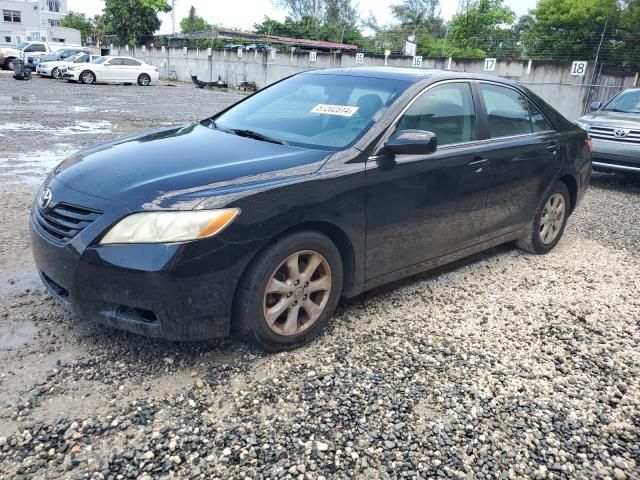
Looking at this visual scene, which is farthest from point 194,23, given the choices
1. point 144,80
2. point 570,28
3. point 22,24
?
point 570,28

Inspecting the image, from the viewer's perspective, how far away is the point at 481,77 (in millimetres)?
4434

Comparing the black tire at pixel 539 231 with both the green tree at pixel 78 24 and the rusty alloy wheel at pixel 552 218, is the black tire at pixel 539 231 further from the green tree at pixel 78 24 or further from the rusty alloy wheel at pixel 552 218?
the green tree at pixel 78 24

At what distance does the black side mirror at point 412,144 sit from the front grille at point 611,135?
651cm

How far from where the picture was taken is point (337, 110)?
3.74 m

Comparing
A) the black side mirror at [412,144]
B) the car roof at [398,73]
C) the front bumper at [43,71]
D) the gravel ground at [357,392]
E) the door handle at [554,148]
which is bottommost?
the front bumper at [43,71]

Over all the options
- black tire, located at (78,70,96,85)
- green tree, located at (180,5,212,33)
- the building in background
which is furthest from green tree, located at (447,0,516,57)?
green tree, located at (180,5,212,33)

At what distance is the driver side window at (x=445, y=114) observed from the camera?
12.2 feet

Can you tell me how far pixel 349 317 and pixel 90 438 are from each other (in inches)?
72.0

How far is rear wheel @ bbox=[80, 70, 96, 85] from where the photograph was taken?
26156 millimetres

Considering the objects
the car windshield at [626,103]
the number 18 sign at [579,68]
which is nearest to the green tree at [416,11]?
the number 18 sign at [579,68]

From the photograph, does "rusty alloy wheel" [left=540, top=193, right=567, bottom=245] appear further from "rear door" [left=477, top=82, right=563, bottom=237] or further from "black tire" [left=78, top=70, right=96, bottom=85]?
"black tire" [left=78, top=70, right=96, bottom=85]

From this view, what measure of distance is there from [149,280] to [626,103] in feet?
31.8

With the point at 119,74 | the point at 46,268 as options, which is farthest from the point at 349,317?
the point at 119,74

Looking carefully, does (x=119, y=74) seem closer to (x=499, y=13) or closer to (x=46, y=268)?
(x=46, y=268)
